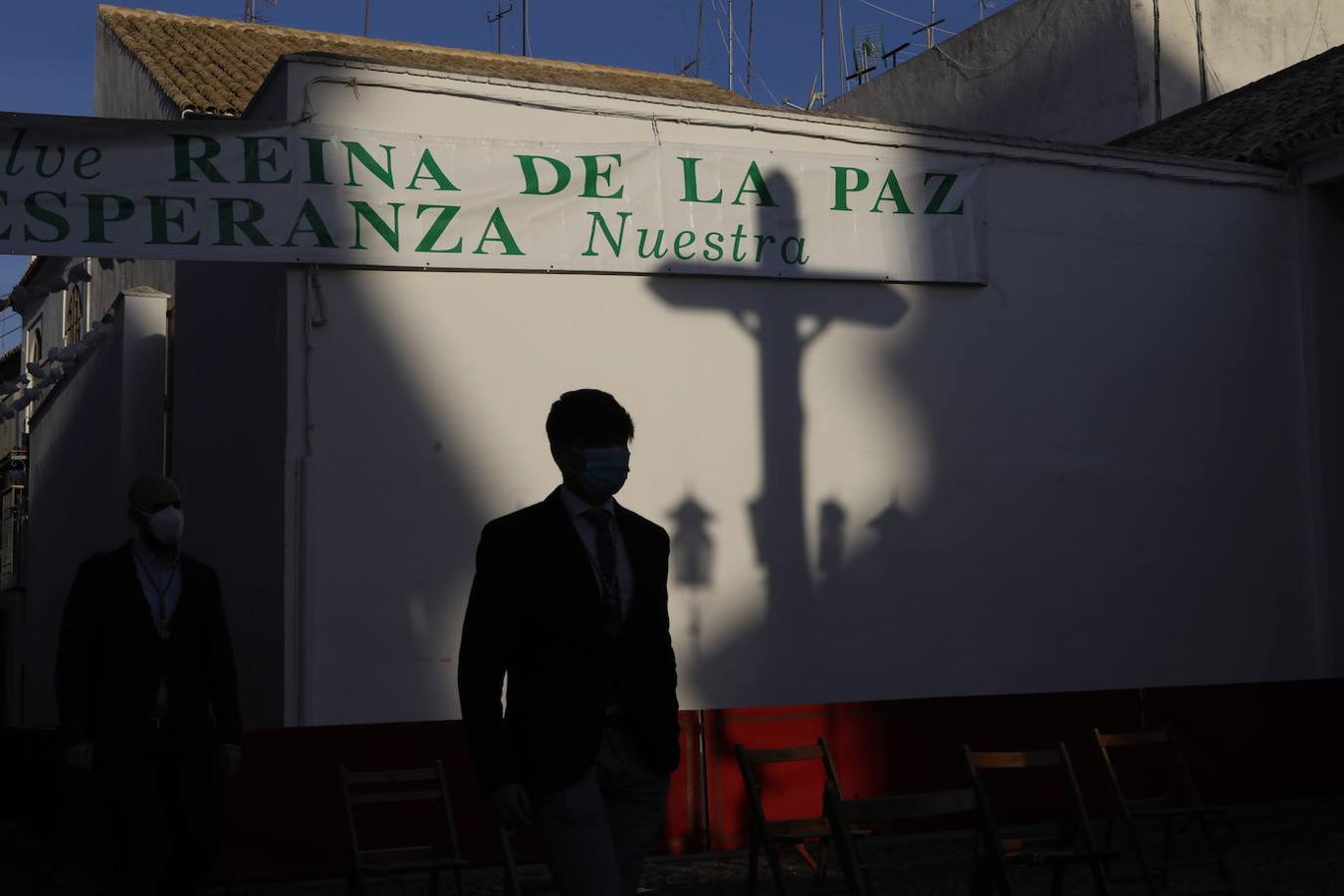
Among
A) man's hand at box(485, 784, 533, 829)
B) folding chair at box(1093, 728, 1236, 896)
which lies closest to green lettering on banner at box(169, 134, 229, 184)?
folding chair at box(1093, 728, 1236, 896)

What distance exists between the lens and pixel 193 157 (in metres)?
10.1

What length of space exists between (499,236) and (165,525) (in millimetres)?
5029

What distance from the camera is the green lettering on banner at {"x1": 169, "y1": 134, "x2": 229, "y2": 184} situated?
33.1ft

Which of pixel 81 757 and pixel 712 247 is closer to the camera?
pixel 81 757

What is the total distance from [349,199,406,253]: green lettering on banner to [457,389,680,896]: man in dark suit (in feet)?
20.7

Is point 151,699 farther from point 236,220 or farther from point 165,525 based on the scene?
point 236,220

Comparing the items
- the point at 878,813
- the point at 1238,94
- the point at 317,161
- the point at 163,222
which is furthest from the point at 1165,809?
the point at 1238,94

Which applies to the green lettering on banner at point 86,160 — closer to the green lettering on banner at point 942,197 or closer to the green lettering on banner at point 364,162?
the green lettering on banner at point 364,162

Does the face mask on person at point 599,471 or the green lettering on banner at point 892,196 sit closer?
the face mask on person at point 599,471

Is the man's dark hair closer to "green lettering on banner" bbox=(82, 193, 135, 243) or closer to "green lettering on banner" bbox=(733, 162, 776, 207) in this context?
"green lettering on banner" bbox=(82, 193, 135, 243)

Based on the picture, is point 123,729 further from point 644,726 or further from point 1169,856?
point 1169,856

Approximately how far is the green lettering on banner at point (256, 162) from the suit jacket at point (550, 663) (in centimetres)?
656

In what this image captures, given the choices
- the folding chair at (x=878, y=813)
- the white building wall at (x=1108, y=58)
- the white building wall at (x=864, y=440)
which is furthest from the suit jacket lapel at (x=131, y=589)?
the white building wall at (x=1108, y=58)

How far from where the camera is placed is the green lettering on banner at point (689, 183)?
36.4ft
